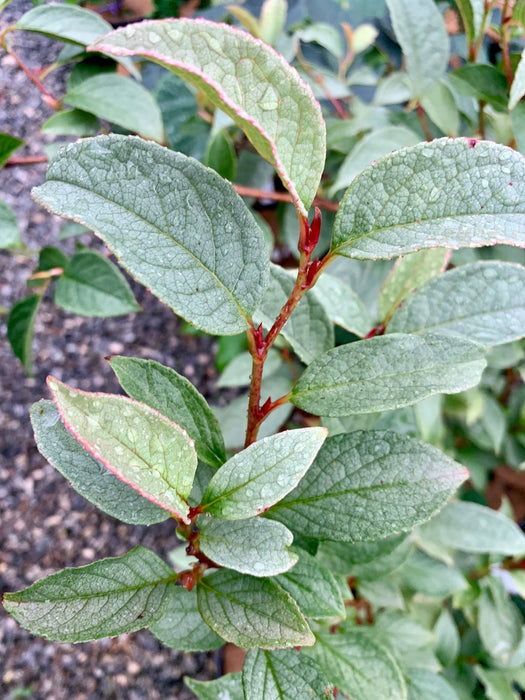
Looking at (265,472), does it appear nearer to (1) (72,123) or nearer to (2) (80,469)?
(2) (80,469)

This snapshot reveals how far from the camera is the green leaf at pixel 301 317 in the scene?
525mm

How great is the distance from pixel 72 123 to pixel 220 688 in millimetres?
704

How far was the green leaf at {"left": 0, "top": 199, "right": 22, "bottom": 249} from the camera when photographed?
71 centimetres

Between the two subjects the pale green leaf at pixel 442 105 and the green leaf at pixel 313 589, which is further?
the pale green leaf at pixel 442 105

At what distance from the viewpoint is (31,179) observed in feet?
5.25

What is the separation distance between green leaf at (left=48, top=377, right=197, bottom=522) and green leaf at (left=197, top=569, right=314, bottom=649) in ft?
A: 0.30

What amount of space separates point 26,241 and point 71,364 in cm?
37

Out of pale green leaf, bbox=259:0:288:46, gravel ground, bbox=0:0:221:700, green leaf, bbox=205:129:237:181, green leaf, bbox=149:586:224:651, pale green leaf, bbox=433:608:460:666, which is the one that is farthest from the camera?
gravel ground, bbox=0:0:221:700

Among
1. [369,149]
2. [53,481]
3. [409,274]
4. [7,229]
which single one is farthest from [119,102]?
[53,481]

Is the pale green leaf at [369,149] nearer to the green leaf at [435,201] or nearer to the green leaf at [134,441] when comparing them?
the green leaf at [435,201]

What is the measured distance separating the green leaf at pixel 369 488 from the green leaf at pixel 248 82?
0.20 metres

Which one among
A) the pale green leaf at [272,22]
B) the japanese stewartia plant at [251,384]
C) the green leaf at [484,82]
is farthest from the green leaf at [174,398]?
the pale green leaf at [272,22]

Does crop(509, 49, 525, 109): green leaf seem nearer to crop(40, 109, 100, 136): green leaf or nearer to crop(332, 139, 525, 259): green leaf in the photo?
crop(332, 139, 525, 259): green leaf

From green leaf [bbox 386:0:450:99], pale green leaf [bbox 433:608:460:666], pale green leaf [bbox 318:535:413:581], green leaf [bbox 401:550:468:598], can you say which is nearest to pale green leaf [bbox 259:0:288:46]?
green leaf [bbox 386:0:450:99]
